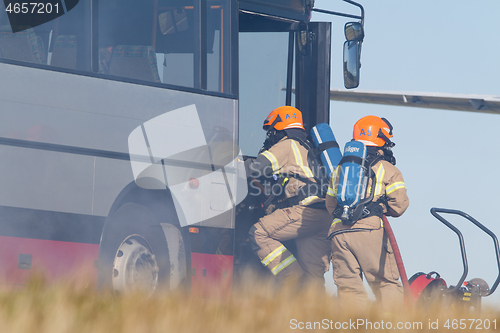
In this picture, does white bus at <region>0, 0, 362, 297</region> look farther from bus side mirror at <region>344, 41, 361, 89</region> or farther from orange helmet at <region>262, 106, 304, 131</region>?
bus side mirror at <region>344, 41, 361, 89</region>

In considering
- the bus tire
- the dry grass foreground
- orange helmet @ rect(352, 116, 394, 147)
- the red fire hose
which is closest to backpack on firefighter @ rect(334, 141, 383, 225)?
the red fire hose

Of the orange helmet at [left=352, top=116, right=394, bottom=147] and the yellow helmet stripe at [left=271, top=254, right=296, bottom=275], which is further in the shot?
the yellow helmet stripe at [left=271, top=254, right=296, bottom=275]

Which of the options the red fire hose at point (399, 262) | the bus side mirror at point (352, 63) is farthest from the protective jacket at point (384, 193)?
the bus side mirror at point (352, 63)

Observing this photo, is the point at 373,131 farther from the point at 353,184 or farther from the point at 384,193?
the point at 353,184

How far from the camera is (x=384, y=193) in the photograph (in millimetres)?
5691

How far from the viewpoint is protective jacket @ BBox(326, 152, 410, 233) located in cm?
556

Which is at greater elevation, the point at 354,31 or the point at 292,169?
the point at 354,31

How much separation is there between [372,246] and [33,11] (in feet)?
10.8

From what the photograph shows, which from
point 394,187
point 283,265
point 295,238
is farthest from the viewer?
point 295,238

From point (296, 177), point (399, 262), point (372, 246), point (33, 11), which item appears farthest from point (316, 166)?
point (33, 11)

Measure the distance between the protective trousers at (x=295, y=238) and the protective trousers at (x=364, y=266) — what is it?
0.61m

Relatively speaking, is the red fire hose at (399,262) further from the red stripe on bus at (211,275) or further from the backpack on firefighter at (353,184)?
the red stripe on bus at (211,275)

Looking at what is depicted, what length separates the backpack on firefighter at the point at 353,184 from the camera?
529 cm

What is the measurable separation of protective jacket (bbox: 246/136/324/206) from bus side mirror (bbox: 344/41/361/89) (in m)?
1.02
